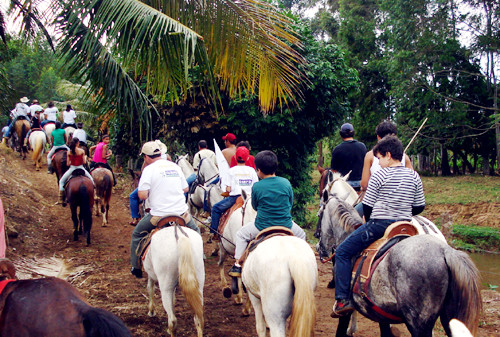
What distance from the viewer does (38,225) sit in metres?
11.5

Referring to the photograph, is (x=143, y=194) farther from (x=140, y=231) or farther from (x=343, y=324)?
(x=343, y=324)

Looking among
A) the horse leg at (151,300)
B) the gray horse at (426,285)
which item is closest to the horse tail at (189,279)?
the horse leg at (151,300)

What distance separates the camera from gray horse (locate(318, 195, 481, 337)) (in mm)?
3646

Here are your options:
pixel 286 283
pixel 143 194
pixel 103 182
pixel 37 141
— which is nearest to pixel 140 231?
pixel 143 194

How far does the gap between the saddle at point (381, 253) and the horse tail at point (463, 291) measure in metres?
0.62

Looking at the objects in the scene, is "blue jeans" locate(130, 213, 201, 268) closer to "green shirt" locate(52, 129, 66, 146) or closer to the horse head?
the horse head

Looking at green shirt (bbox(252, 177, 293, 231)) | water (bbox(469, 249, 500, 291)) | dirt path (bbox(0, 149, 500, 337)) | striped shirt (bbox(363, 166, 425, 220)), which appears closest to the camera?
striped shirt (bbox(363, 166, 425, 220))

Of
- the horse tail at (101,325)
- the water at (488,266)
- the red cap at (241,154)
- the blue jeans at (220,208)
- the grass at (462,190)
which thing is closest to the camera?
the horse tail at (101,325)

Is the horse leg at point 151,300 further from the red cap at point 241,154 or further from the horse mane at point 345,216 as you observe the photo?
the horse mane at point 345,216

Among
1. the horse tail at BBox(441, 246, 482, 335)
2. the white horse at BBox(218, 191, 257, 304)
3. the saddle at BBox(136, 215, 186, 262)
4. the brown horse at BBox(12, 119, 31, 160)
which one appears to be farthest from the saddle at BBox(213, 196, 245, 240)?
the brown horse at BBox(12, 119, 31, 160)

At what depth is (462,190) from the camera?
896 inches

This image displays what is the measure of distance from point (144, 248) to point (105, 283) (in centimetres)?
239

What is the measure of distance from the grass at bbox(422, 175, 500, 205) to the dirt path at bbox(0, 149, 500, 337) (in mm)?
14006

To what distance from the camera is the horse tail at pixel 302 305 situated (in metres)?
3.99
